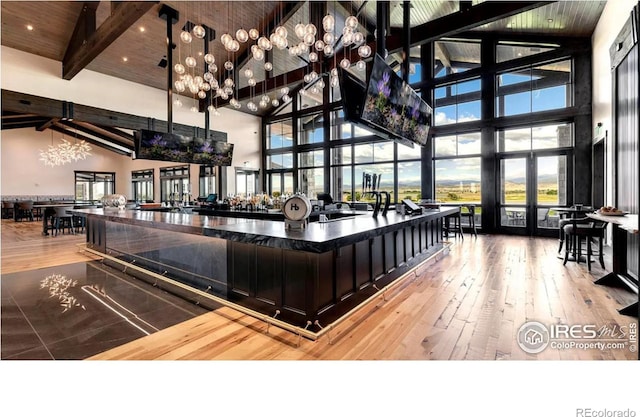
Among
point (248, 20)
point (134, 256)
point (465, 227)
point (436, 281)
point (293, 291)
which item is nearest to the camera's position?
point (293, 291)

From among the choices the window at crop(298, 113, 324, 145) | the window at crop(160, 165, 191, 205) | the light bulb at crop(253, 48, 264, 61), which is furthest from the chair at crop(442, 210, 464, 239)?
the window at crop(160, 165, 191, 205)

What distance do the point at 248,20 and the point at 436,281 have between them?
8298mm

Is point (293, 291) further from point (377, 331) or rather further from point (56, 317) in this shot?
point (56, 317)

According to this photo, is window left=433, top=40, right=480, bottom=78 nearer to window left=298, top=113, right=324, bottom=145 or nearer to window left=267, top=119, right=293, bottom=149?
window left=298, top=113, right=324, bottom=145

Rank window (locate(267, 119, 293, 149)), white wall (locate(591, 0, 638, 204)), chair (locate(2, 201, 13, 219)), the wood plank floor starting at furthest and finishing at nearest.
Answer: window (locate(267, 119, 293, 149)) < chair (locate(2, 201, 13, 219)) < white wall (locate(591, 0, 638, 204)) < the wood plank floor

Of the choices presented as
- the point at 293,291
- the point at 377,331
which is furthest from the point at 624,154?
the point at 293,291

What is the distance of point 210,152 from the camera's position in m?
8.20

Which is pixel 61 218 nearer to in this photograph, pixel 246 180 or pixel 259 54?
pixel 246 180

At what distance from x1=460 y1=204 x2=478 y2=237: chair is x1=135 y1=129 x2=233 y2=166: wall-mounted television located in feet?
23.3

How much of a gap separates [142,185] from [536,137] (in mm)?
18252

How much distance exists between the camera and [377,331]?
249cm

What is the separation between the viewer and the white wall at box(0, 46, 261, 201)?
24.7ft

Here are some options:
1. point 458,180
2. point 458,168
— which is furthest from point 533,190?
point 458,168

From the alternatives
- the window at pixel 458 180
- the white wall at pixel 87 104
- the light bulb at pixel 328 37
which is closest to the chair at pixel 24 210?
the white wall at pixel 87 104
